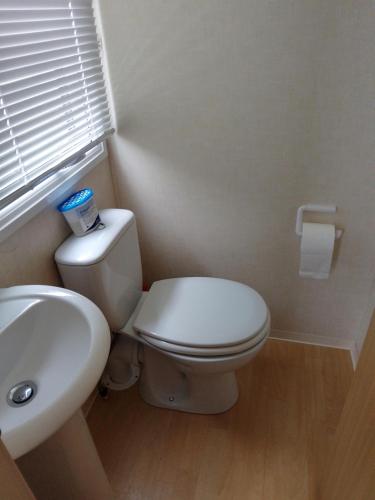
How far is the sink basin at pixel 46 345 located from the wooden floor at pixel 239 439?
733mm

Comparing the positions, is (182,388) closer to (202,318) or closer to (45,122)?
(202,318)

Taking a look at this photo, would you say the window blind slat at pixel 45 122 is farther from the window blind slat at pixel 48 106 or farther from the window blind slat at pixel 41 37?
the window blind slat at pixel 41 37

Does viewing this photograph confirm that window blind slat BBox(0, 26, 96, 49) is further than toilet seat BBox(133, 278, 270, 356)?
No

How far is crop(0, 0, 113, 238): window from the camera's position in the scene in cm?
91

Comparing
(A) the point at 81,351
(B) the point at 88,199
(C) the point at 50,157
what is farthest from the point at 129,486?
(C) the point at 50,157

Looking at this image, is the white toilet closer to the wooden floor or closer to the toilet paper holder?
the wooden floor

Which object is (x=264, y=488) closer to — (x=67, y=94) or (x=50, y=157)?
(x=50, y=157)

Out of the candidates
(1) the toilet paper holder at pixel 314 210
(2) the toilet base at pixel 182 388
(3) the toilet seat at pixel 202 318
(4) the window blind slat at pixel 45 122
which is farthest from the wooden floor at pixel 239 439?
A: (4) the window blind slat at pixel 45 122

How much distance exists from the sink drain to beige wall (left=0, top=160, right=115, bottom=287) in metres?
0.28

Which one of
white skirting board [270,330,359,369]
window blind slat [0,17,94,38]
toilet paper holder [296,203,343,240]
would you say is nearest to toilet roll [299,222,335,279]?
toilet paper holder [296,203,343,240]

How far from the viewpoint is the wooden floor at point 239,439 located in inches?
48.9

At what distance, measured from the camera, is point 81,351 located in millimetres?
797

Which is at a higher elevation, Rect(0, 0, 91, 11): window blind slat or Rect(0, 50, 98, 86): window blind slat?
Rect(0, 0, 91, 11): window blind slat

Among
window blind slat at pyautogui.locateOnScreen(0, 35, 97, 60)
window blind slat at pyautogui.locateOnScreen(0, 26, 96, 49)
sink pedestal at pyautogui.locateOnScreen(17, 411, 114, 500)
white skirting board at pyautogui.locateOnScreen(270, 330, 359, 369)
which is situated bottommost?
white skirting board at pyautogui.locateOnScreen(270, 330, 359, 369)
